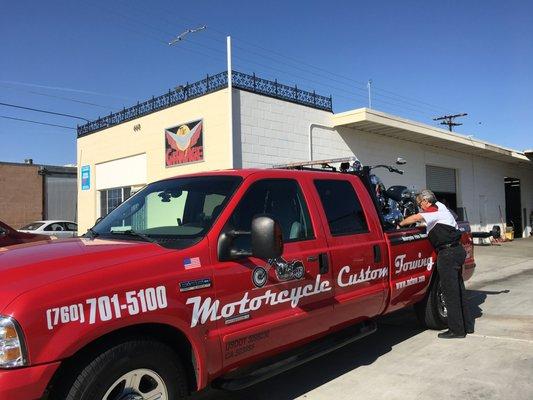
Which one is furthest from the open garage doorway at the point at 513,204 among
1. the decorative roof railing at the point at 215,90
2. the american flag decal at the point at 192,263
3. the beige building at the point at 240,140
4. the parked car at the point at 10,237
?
the american flag decal at the point at 192,263

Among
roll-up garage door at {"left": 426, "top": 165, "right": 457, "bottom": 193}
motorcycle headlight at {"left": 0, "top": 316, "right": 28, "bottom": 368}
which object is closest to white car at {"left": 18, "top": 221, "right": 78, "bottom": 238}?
roll-up garage door at {"left": 426, "top": 165, "right": 457, "bottom": 193}

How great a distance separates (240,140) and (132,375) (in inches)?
451

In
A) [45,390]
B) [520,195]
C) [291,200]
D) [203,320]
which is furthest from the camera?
[520,195]

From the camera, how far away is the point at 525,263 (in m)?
16.3

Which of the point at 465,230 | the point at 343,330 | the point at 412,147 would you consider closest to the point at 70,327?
the point at 343,330

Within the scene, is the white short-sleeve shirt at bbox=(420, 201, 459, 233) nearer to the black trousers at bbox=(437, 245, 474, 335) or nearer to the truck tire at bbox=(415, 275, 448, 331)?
the black trousers at bbox=(437, 245, 474, 335)

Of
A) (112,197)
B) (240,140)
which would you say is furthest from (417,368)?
(112,197)

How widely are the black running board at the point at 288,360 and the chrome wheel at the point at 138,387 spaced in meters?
0.56

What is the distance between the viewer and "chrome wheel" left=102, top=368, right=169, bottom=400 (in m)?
3.13

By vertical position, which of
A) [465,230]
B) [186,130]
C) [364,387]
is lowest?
[364,387]

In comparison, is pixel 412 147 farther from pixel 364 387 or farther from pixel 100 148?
pixel 364 387

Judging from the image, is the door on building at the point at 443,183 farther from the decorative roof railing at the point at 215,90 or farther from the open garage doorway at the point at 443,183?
the decorative roof railing at the point at 215,90

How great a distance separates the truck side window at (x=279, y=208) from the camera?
13.3ft

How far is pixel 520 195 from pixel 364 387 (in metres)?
32.2
